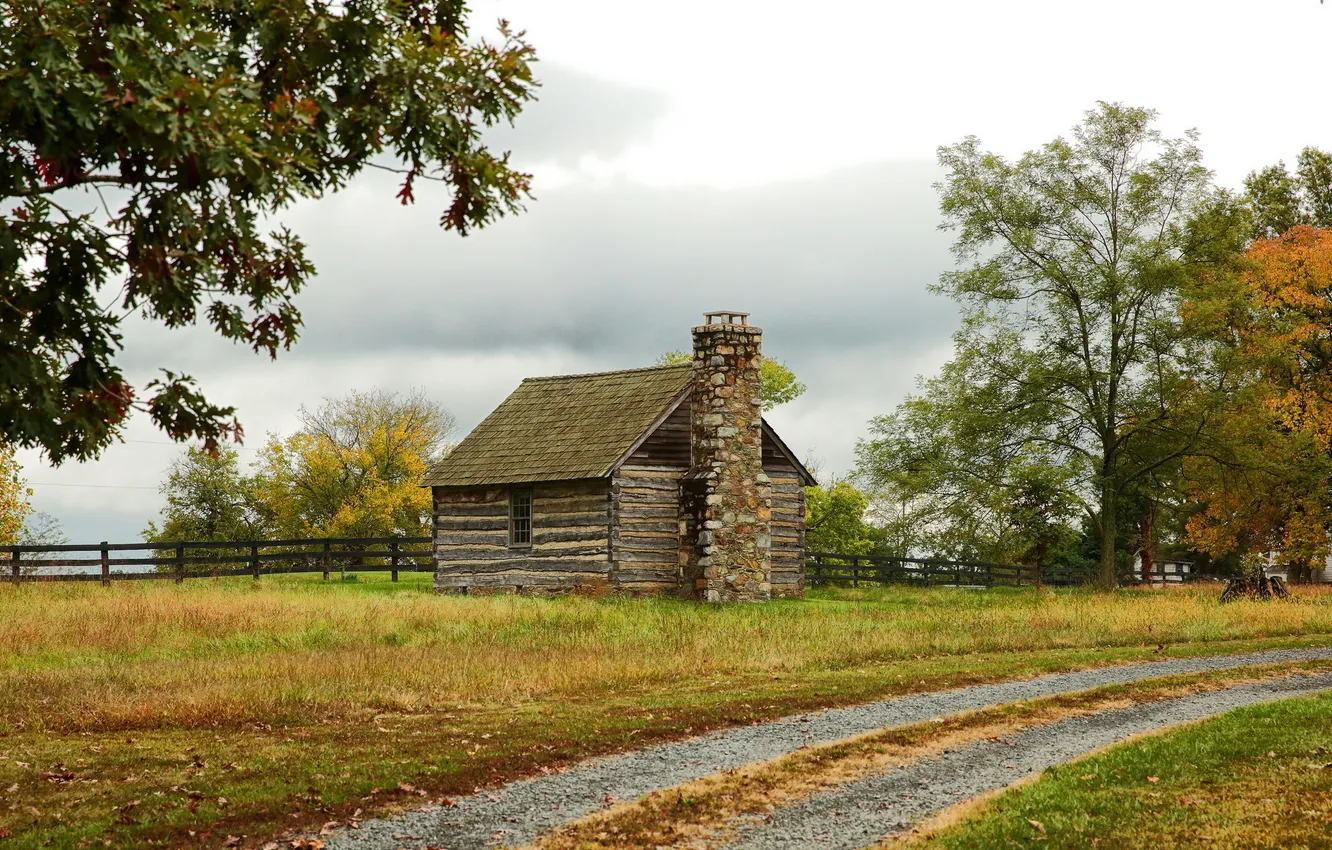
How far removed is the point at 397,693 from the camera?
16.1 metres

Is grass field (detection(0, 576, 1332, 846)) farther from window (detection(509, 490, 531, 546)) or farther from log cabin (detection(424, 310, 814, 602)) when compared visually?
window (detection(509, 490, 531, 546))

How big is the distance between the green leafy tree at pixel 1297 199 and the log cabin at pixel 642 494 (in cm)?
2542

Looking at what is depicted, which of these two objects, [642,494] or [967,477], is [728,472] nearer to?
[642,494]

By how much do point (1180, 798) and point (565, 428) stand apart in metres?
27.6

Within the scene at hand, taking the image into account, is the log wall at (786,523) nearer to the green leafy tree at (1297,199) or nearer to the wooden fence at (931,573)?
the wooden fence at (931,573)

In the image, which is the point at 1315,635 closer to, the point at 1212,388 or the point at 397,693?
the point at 1212,388

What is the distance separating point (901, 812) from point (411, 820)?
4.09 m

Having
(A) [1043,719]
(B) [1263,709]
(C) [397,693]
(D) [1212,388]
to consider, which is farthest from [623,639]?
(D) [1212,388]

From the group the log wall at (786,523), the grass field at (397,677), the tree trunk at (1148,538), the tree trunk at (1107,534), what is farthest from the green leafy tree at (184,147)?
the tree trunk at (1148,538)

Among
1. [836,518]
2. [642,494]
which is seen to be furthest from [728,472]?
[836,518]

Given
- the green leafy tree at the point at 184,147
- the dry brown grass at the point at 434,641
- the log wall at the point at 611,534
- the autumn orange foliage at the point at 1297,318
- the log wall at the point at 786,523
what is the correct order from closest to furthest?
1. the green leafy tree at the point at 184,147
2. the dry brown grass at the point at 434,641
3. the log wall at the point at 611,534
4. the log wall at the point at 786,523
5. the autumn orange foliage at the point at 1297,318

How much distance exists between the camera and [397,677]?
17266mm

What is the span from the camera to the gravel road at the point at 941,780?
9.71 metres

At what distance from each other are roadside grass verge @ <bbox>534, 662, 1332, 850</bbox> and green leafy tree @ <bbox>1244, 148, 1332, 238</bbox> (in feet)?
127
